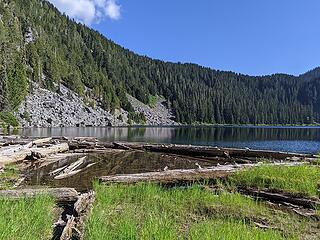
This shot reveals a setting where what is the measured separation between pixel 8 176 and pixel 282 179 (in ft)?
36.7

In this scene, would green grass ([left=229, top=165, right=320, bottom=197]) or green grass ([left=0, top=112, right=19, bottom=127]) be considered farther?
green grass ([left=0, top=112, right=19, bottom=127])

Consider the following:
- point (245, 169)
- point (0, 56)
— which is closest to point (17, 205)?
point (245, 169)

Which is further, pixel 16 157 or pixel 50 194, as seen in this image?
pixel 16 157

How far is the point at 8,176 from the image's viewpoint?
51.6 feet

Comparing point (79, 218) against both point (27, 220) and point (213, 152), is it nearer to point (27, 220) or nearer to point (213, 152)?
point (27, 220)

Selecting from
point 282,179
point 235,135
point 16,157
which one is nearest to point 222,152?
point 282,179

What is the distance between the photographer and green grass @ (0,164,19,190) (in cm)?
1370

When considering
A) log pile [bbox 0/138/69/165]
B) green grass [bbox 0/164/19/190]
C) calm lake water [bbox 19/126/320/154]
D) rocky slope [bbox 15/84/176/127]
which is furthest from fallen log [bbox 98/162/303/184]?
rocky slope [bbox 15/84/176/127]

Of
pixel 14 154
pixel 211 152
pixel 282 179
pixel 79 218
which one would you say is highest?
pixel 14 154

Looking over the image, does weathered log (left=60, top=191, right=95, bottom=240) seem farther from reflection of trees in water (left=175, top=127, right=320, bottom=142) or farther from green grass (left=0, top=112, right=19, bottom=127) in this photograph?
green grass (left=0, top=112, right=19, bottom=127)

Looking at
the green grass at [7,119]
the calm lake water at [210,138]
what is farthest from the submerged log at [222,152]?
the green grass at [7,119]

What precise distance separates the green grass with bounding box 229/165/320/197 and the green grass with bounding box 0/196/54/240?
721cm

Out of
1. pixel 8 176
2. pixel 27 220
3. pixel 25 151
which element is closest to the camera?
pixel 27 220

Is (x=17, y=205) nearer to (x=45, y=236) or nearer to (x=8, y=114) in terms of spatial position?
(x=45, y=236)
